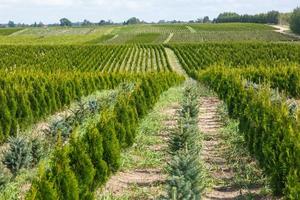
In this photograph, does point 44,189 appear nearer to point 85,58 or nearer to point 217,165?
point 217,165

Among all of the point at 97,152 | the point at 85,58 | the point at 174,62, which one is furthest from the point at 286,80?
the point at 85,58

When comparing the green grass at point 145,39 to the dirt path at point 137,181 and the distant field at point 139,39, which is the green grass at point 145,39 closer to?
the distant field at point 139,39

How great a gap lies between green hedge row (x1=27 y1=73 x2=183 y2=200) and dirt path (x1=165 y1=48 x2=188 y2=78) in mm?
42182

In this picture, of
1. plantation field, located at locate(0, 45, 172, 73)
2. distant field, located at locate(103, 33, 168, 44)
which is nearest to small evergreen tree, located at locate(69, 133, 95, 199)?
plantation field, located at locate(0, 45, 172, 73)

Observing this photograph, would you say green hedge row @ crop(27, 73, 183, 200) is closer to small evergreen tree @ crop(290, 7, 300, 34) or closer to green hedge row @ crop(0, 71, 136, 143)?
green hedge row @ crop(0, 71, 136, 143)

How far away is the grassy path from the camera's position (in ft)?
30.9

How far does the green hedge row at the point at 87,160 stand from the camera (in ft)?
24.8

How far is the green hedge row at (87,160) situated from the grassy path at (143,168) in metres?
0.27

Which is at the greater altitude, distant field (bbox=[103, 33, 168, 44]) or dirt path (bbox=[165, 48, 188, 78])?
dirt path (bbox=[165, 48, 188, 78])

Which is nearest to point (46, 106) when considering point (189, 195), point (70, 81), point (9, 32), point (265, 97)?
point (70, 81)

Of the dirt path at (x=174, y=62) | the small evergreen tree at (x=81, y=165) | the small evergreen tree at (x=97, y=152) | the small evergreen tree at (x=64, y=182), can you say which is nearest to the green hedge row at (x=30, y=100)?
the small evergreen tree at (x=97, y=152)

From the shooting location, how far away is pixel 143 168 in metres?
11.5

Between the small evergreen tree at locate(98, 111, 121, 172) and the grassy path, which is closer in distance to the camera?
the grassy path

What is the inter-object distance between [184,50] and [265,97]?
5870 cm
